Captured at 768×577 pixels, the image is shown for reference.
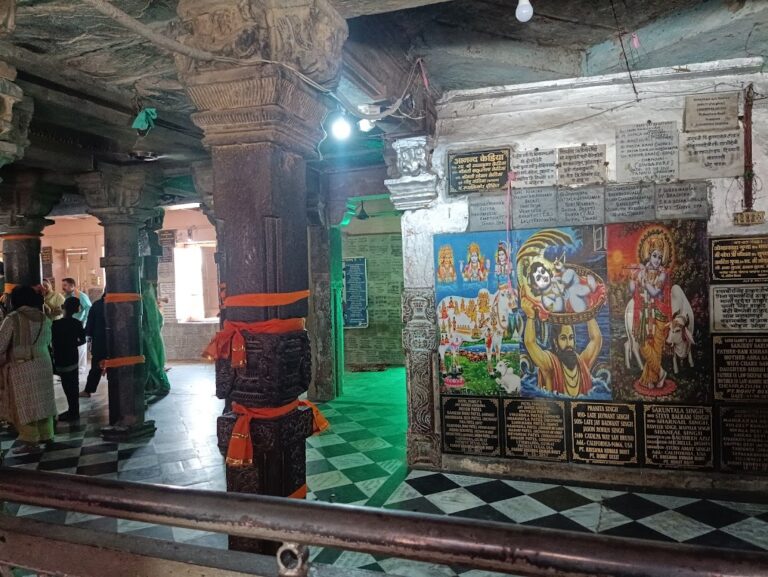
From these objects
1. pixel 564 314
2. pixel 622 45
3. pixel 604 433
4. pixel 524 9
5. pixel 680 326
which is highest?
pixel 622 45

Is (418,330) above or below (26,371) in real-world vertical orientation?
above

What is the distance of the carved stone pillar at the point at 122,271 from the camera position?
6082 millimetres

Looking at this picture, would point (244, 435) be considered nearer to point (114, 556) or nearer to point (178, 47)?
point (114, 556)

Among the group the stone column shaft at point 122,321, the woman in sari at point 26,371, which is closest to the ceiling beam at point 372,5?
the stone column shaft at point 122,321

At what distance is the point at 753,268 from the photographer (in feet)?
13.5

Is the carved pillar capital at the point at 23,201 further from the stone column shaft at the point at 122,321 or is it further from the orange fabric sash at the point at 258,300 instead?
the orange fabric sash at the point at 258,300

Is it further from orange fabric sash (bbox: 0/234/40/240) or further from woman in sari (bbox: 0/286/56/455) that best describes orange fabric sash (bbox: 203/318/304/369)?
orange fabric sash (bbox: 0/234/40/240)

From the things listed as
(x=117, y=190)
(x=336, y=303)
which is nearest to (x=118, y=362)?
(x=117, y=190)

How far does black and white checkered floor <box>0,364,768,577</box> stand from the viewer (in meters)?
3.62

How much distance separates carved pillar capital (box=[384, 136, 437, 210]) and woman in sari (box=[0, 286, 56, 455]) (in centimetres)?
438

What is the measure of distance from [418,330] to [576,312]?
147 centimetres

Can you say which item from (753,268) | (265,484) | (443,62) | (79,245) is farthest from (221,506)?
(79,245)

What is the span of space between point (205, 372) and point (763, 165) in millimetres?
10143

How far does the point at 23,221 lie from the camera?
655cm
